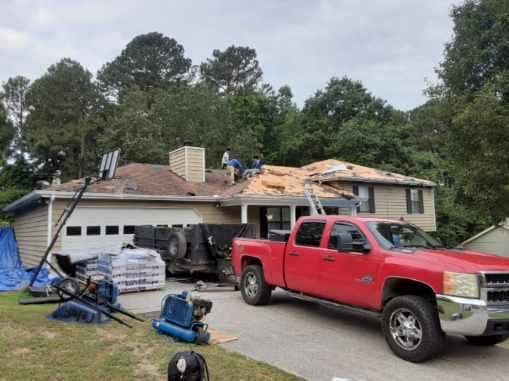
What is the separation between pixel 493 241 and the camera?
2570 centimetres

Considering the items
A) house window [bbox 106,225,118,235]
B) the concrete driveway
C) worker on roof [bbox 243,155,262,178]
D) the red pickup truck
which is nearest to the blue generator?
the concrete driveway

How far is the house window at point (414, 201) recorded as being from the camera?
23312 millimetres

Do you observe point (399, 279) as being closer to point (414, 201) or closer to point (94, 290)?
point (94, 290)

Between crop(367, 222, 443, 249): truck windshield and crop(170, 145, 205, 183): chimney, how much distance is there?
42.2 ft

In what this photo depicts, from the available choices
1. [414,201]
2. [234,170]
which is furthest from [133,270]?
[414,201]

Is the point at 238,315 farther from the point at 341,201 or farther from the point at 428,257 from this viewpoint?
the point at 341,201

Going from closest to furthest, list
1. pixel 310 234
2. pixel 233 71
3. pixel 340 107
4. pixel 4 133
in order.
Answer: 1. pixel 310 234
2. pixel 4 133
3. pixel 340 107
4. pixel 233 71

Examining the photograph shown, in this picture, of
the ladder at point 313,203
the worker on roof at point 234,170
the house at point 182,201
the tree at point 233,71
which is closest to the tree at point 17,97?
the tree at point 233,71

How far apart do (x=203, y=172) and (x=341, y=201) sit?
6.44 metres

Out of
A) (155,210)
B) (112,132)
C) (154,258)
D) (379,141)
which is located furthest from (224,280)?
(379,141)

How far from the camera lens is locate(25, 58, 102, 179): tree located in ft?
116

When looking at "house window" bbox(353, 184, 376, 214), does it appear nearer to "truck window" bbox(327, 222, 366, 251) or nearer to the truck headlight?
"truck window" bbox(327, 222, 366, 251)

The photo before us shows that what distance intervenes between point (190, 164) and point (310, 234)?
12106 millimetres

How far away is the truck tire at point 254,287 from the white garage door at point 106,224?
591 centimetres
